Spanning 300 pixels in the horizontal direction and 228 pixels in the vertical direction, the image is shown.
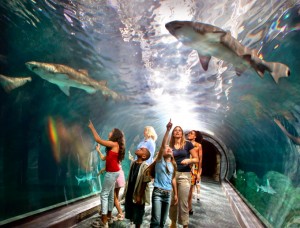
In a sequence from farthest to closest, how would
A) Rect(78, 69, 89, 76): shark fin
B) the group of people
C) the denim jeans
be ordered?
Rect(78, 69, 89, 76): shark fin, the denim jeans, the group of people

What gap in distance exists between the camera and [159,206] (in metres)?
4.37

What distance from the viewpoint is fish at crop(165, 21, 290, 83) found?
16.0ft

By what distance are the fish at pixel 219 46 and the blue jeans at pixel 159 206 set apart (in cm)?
333

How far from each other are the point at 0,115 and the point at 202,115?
12.6m

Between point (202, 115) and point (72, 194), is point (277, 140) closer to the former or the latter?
point (202, 115)

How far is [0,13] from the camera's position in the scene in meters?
7.57

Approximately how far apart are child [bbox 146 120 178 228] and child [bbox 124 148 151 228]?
301 millimetres

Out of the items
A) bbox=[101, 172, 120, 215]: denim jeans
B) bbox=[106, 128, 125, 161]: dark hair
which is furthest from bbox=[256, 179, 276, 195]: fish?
bbox=[101, 172, 120, 215]: denim jeans

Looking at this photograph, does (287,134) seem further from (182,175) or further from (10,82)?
(10,82)

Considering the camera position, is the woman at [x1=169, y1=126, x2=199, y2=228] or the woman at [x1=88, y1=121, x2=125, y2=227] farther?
the woman at [x1=88, y1=121, x2=125, y2=227]

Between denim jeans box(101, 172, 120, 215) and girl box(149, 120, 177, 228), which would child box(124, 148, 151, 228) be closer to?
girl box(149, 120, 177, 228)

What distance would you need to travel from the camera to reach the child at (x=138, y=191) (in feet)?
15.5

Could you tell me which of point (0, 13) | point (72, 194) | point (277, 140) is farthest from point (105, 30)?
point (72, 194)

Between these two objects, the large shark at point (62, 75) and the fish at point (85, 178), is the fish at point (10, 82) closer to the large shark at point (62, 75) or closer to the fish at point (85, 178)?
the large shark at point (62, 75)
